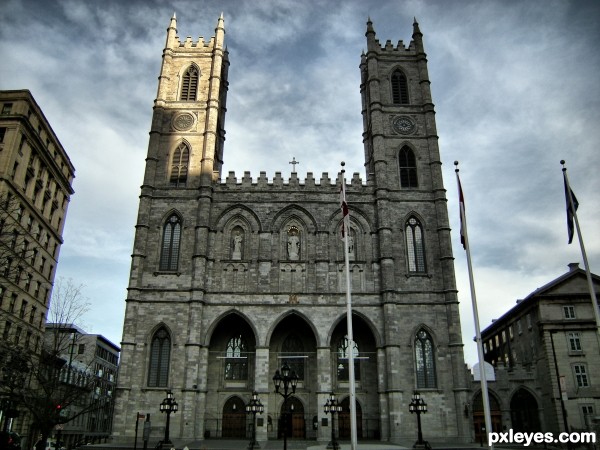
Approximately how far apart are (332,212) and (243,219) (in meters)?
6.63

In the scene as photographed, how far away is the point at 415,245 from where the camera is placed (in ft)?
125

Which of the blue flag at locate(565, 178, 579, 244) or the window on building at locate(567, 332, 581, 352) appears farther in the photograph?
the window on building at locate(567, 332, 581, 352)

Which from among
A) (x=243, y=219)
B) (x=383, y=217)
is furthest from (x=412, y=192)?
(x=243, y=219)

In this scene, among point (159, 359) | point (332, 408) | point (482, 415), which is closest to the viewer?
point (332, 408)

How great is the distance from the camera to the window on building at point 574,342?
39.6m

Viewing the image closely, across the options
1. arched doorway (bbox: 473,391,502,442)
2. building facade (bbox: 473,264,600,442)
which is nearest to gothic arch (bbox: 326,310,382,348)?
building facade (bbox: 473,264,600,442)

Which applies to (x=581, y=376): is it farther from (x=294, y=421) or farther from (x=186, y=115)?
(x=186, y=115)

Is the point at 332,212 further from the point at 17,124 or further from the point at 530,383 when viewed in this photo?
the point at 17,124

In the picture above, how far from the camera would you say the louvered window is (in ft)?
123

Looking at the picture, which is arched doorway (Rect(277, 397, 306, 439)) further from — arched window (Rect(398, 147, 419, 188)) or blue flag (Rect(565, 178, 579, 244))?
blue flag (Rect(565, 178, 579, 244))

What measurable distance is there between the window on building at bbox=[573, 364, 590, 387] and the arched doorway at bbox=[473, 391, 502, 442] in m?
6.45

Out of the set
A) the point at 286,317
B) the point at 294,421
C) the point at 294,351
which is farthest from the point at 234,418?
the point at 286,317

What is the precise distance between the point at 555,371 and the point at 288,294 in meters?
21.0

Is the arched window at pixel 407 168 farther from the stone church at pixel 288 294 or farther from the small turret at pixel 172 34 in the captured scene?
the small turret at pixel 172 34
